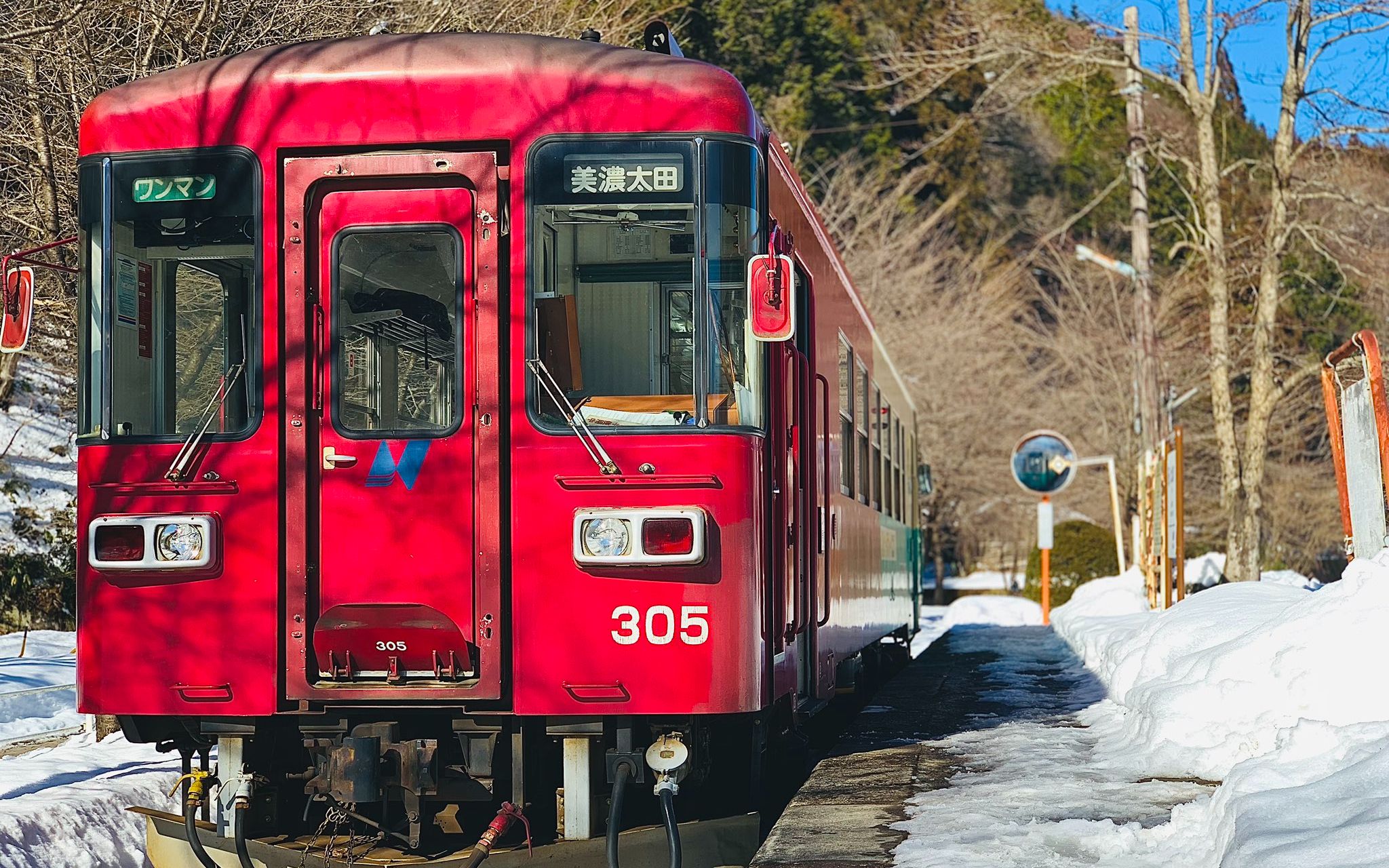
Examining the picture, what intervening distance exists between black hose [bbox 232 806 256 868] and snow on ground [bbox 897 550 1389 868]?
2476 mm

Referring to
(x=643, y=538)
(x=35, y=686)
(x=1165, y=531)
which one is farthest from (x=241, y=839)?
(x=1165, y=531)

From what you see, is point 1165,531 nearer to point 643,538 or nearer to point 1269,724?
point 1269,724

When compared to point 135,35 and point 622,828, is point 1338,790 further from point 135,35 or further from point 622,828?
point 135,35

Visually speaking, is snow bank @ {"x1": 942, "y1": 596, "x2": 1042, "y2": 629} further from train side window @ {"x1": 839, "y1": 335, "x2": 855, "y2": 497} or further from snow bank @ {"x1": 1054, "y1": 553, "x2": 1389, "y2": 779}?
snow bank @ {"x1": 1054, "y1": 553, "x2": 1389, "y2": 779}

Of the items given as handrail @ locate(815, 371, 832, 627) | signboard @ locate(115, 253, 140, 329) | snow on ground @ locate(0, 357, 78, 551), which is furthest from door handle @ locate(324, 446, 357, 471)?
snow on ground @ locate(0, 357, 78, 551)

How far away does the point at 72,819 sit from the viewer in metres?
7.96

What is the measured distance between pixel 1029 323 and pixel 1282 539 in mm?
11757

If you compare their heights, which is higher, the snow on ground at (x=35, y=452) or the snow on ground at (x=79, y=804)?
the snow on ground at (x=35, y=452)

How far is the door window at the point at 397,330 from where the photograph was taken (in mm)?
6270

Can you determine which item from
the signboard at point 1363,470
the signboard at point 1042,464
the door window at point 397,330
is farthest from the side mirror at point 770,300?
the signboard at point 1042,464

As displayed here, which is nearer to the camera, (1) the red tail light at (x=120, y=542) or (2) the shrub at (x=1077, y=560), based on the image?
(1) the red tail light at (x=120, y=542)

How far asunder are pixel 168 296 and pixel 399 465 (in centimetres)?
121

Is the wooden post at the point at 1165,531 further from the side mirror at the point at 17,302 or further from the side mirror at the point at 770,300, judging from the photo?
the side mirror at the point at 17,302

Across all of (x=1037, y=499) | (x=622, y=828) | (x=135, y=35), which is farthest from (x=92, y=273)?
(x=1037, y=499)
